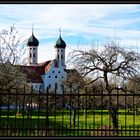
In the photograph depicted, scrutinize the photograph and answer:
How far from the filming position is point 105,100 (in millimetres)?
12070

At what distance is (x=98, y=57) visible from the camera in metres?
12.6

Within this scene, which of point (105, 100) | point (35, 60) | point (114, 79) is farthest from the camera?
point (35, 60)

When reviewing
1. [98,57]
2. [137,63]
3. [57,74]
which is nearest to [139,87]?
[137,63]

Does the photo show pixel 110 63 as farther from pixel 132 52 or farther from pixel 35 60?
pixel 35 60

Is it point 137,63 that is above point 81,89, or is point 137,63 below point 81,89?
above

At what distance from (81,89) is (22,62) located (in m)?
6.97

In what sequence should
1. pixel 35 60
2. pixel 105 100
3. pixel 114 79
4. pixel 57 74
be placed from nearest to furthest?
pixel 105 100, pixel 114 79, pixel 57 74, pixel 35 60

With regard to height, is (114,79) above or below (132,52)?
below

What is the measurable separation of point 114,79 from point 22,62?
6896 mm

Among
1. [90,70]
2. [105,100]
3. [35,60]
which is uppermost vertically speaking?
[35,60]
